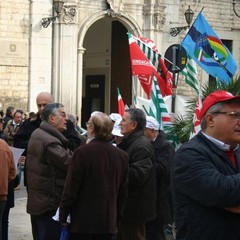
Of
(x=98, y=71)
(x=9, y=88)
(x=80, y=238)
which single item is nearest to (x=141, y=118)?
(x=80, y=238)

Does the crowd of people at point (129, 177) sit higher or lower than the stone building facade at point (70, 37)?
lower

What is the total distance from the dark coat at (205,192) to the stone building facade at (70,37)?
648 inches

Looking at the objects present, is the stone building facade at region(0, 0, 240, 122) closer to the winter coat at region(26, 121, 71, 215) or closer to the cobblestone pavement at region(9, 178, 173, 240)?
the cobblestone pavement at region(9, 178, 173, 240)

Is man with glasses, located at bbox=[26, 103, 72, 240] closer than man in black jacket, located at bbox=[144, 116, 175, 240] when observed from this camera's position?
Yes

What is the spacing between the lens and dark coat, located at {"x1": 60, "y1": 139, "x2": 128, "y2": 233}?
536 centimetres

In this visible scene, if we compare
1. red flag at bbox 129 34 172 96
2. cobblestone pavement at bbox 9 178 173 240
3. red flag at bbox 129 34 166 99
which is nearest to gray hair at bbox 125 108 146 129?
cobblestone pavement at bbox 9 178 173 240

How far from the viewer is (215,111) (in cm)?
350

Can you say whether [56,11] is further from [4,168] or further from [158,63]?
[4,168]

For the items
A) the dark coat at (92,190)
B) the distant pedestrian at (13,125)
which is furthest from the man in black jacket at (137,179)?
the distant pedestrian at (13,125)

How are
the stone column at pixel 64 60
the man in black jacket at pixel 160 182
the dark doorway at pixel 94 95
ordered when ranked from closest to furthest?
1. the man in black jacket at pixel 160 182
2. the stone column at pixel 64 60
3. the dark doorway at pixel 94 95

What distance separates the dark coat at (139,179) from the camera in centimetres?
633

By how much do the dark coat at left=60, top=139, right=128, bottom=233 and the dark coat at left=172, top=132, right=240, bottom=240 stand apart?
6.40ft

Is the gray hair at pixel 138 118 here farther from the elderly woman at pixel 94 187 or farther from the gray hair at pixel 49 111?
the elderly woman at pixel 94 187

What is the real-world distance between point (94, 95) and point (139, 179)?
64.3ft
